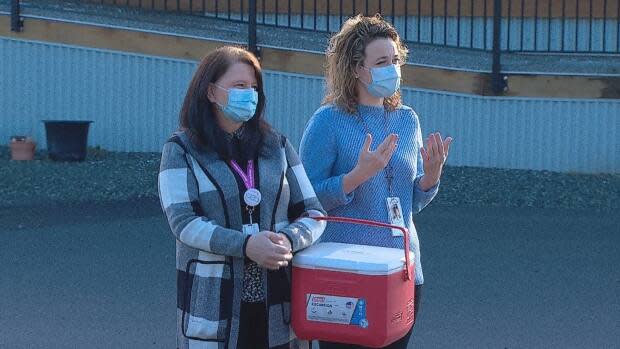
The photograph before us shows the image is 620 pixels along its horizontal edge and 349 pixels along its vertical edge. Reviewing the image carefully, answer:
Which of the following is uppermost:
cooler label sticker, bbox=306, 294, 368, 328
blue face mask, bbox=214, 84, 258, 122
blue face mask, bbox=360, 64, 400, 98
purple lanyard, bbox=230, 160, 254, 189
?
blue face mask, bbox=360, 64, 400, 98

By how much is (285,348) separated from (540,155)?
960 cm

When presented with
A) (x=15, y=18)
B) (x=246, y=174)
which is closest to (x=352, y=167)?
(x=246, y=174)

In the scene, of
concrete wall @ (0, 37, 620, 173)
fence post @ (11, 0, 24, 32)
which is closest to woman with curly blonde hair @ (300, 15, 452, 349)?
concrete wall @ (0, 37, 620, 173)

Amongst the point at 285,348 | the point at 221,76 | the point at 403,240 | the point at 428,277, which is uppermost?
the point at 221,76

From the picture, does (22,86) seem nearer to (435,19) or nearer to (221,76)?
(435,19)

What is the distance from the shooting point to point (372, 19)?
4.41m

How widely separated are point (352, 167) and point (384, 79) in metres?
0.33

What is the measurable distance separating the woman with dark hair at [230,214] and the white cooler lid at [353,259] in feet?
0.17

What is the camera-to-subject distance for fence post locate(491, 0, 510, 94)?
1332 centimetres

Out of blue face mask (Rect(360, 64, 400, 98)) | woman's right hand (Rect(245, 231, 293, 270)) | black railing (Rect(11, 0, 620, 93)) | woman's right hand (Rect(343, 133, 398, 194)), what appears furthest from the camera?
black railing (Rect(11, 0, 620, 93))

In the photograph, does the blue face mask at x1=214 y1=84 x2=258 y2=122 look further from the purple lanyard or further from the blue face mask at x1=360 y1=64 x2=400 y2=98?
the blue face mask at x1=360 y1=64 x2=400 y2=98

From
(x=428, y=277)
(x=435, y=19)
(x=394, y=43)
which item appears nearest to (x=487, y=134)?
(x=435, y=19)

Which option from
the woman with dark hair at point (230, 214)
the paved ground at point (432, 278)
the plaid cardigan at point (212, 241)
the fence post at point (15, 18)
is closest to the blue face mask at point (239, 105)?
the woman with dark hair at point (230, 214)

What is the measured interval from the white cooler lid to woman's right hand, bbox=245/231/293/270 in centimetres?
10
